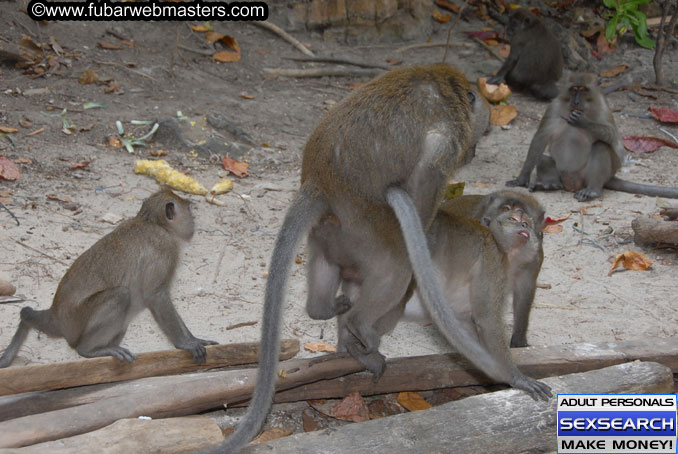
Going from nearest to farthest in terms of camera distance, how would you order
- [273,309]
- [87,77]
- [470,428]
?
[470,428]
[273,309]
[87,77]

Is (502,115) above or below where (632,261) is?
above

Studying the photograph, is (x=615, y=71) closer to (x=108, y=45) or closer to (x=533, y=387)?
(x=108, y=45)

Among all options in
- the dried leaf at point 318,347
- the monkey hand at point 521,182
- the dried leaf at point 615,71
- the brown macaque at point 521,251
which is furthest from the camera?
the dried leaf at point 615,71

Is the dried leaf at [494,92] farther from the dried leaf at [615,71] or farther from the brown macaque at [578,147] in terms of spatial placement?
the dried leaf at [615,71]

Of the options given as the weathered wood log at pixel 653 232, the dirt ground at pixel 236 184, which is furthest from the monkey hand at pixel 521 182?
the weathered wood log at pixel 653 232

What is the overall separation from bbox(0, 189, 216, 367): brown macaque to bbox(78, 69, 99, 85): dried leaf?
510 cm

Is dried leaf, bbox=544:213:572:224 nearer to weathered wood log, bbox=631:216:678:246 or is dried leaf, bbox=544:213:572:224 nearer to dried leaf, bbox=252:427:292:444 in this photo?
weathered wood log, bbox=631:216:678:246

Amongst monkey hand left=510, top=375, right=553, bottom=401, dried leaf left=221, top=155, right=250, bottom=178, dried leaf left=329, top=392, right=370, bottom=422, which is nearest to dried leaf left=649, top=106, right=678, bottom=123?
dried leaf left=221, top=155, right=250, bottom=178

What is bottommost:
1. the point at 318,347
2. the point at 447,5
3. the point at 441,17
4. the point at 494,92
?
the point at 318,347

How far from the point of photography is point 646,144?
988 centimetres

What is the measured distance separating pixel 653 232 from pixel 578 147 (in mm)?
2426

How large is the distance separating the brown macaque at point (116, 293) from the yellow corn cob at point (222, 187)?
2740mm

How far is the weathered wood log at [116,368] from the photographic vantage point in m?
3.75

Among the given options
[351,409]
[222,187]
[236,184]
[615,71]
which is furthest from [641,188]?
[351,409]
